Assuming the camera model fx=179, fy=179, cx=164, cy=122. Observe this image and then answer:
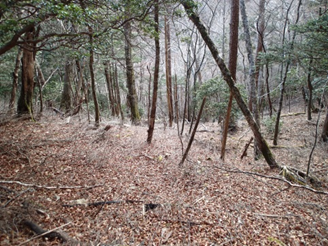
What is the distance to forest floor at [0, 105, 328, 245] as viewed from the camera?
254 centimetres

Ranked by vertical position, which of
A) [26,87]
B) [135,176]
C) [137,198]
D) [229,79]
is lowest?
[137,198]

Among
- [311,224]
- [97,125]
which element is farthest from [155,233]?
[97,125]

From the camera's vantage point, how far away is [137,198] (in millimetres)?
3357

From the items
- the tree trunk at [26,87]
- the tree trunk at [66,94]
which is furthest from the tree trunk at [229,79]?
the tree trunk at [66,94]

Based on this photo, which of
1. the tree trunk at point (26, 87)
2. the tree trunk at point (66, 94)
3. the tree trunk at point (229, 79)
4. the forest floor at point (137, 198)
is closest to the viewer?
the forest floor at point (137, 198)

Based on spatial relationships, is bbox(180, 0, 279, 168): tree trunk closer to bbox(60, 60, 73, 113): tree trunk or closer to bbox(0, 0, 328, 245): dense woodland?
bbox(0, 0, 328, 245): dense woodland

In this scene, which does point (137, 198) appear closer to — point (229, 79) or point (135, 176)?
point (135, 176)

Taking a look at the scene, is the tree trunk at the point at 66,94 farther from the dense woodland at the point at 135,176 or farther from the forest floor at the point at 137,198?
the forest floor at the point at 137,198

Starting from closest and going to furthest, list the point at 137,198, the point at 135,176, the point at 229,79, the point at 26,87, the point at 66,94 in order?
the point at 137,198 → the point at 135,176 → the point at 229,79 → the point at 26,87 → the point at 66,94

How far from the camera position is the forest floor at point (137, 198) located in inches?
100

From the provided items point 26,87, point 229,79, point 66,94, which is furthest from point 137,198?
point 66,94

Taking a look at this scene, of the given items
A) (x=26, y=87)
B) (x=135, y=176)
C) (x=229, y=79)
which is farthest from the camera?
(x=26, y=87)

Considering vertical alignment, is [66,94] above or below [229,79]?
above

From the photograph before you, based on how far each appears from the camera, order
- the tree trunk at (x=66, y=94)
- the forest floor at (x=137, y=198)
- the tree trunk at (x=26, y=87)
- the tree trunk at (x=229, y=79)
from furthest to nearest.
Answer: the tree trunk at (x=66, y=94)
the tree trunk at (x=26, y=87)
the tree trunk at (x=229, y=79)
the forest floor at (x=137, y=198)
